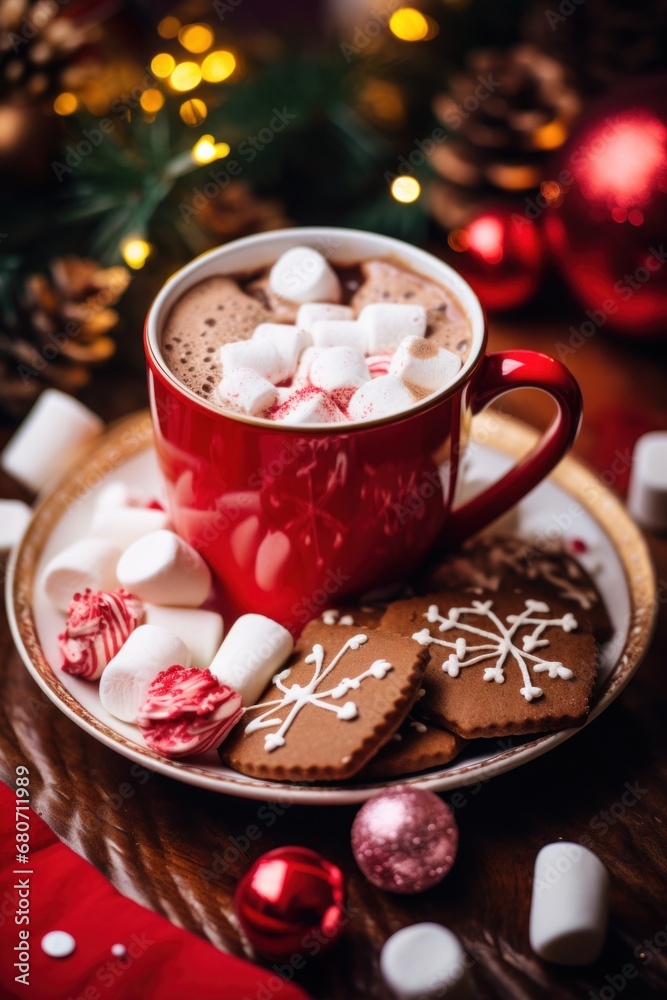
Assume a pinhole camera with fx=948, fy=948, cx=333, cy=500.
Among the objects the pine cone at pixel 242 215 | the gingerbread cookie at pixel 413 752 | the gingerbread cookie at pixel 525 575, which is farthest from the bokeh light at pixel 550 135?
the gingerbread cookie at pixel 413 752

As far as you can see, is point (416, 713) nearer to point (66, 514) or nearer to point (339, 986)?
point (339, 986)

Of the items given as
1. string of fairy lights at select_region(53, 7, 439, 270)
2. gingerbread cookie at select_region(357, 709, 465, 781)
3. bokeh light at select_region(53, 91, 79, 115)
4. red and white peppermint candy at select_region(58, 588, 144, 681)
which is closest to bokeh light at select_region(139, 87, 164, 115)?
string of fairy lights at select_region(53, 7, 439, 270)

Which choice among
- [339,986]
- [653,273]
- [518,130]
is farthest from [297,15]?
[339,986]

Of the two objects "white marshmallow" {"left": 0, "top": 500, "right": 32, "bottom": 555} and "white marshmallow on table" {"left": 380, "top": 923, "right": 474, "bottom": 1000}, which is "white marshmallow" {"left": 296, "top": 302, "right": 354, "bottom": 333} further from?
"white marshmallow on table" {"left": 380, "top": 923, "right": 474, "bottom": 1000}

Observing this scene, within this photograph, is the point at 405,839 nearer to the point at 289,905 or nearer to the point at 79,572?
the point at 289,905

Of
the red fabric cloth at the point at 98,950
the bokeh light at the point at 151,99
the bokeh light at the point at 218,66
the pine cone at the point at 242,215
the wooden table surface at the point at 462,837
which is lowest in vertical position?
the wooden table surface at the point at 462,837

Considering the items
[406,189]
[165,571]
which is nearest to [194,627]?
[165,571]

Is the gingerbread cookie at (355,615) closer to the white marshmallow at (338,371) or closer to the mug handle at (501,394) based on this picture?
the mug handle at (501,394)
